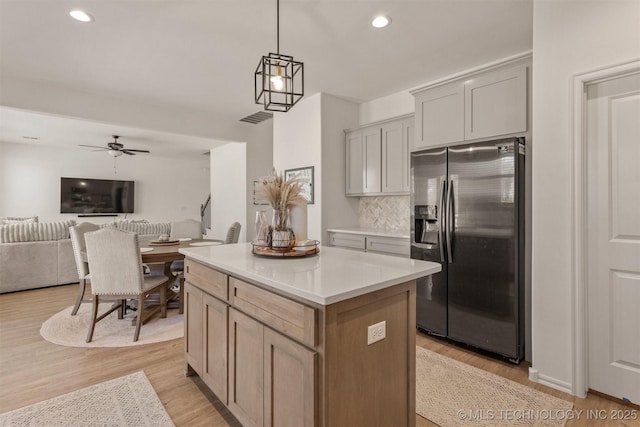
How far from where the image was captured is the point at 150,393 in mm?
2098

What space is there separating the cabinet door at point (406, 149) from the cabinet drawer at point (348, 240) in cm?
79

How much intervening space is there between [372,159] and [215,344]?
2.95 metres

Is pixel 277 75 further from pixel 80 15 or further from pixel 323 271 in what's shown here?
pixel 80 15

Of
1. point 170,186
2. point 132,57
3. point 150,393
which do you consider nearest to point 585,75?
point 150,393

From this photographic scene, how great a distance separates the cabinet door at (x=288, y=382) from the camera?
1.19m

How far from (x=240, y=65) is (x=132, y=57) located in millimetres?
1076

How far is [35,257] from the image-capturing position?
4516mm

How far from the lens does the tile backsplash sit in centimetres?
407

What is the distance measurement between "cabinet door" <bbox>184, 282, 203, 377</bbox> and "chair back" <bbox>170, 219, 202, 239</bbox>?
9.36 ft

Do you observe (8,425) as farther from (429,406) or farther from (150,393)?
(429,406)

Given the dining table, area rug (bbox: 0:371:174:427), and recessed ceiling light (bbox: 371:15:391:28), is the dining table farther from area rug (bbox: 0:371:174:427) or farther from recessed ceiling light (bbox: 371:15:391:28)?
recessed ceiling light (bbox: 371:15:391:28)

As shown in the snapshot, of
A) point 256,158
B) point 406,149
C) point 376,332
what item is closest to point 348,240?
point 406,149

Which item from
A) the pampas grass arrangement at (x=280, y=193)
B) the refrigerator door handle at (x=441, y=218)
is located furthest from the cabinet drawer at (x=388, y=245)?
the pampas grass arrangement at (x=280, y=193)

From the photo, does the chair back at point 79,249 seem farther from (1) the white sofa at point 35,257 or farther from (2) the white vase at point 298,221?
(2) the white vase at point 298,221
